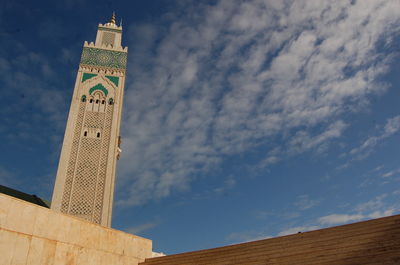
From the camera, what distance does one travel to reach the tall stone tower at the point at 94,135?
13.9 m

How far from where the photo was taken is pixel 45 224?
4.16 meters

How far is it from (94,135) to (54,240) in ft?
38.9

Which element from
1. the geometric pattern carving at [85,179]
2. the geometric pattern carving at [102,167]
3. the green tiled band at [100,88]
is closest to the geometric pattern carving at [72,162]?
the geometric pattern carving at [85,179]

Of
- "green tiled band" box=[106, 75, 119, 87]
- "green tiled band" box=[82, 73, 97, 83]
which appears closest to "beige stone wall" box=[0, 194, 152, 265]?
"green tiled band" box=[106, 75, 119, 87]

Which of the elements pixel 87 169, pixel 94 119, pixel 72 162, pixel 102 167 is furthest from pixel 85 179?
pixel 94 119

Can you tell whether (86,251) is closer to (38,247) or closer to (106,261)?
(106,261)

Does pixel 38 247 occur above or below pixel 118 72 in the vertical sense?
below

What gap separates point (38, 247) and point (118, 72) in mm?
14523

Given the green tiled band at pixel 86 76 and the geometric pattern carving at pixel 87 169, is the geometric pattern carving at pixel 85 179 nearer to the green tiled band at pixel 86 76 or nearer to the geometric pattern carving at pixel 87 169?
the geometric pattern carving at pixel 87 169

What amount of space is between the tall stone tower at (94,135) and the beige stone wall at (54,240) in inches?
360

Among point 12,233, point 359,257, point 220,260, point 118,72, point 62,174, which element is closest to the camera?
point 359,257

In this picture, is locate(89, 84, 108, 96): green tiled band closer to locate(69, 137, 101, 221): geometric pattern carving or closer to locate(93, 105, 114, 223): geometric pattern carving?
locate(93, 105, 114, 223): geometric pattern carving

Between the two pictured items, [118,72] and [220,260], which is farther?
[118,72]

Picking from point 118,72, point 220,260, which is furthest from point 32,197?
point 220,260
